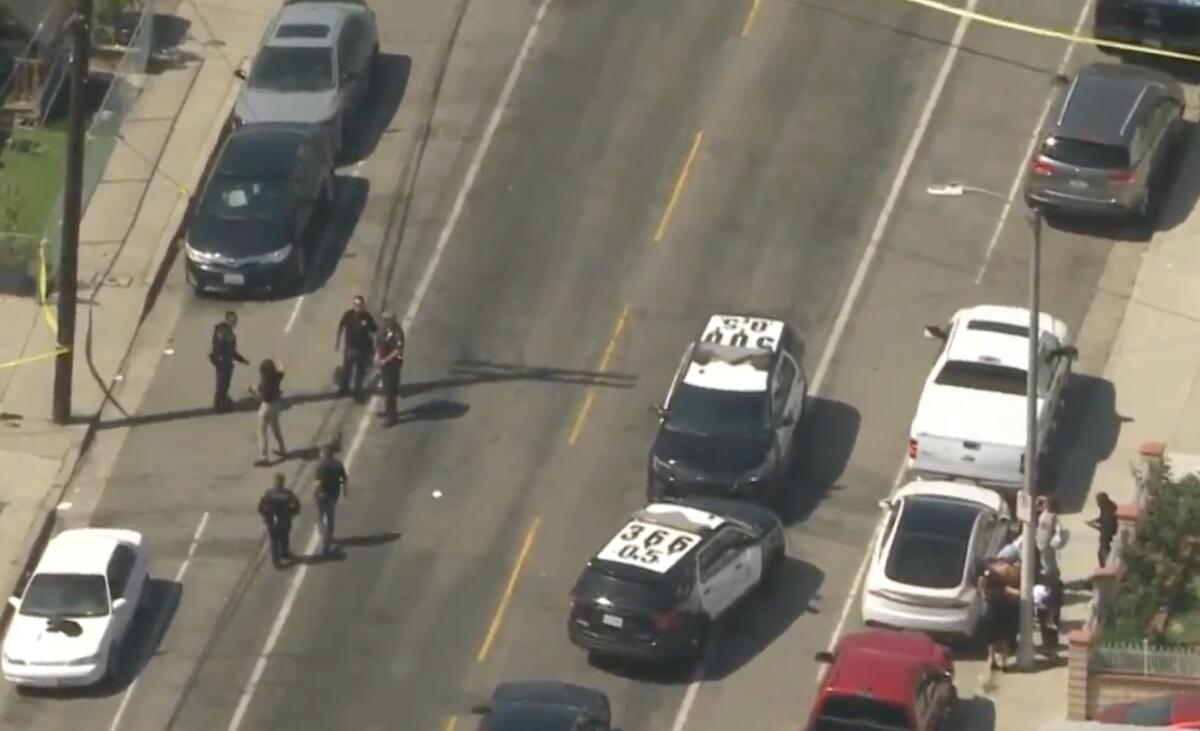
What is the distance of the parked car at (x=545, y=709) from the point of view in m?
40.7

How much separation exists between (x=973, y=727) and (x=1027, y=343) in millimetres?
6804

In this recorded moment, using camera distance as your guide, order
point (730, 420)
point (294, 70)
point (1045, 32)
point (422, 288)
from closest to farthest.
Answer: point (730, 420) → point (422, 288) → point (294, 70) → point (1045, 32)

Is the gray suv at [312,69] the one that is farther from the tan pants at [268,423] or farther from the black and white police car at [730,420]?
the black and white police car at [730,420]

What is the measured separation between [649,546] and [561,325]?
7.96 metres

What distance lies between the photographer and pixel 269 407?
48.4 meters

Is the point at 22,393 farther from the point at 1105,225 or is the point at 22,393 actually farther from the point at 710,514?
the point at 1105,225

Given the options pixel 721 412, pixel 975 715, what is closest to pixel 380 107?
pixel 721 412

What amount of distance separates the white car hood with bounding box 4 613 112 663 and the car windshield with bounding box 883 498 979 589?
10180 millimetres

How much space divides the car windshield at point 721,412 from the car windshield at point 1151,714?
826 cm

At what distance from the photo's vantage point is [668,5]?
58.2m

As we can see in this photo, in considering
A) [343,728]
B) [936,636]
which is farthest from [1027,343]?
[343,728]

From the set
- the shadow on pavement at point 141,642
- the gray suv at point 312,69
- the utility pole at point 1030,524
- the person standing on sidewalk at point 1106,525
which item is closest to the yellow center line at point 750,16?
the gray suv at point 312,69

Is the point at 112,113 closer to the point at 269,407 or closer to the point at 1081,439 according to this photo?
the point at 269,407

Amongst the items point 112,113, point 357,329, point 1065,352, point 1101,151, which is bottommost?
point 112,113
